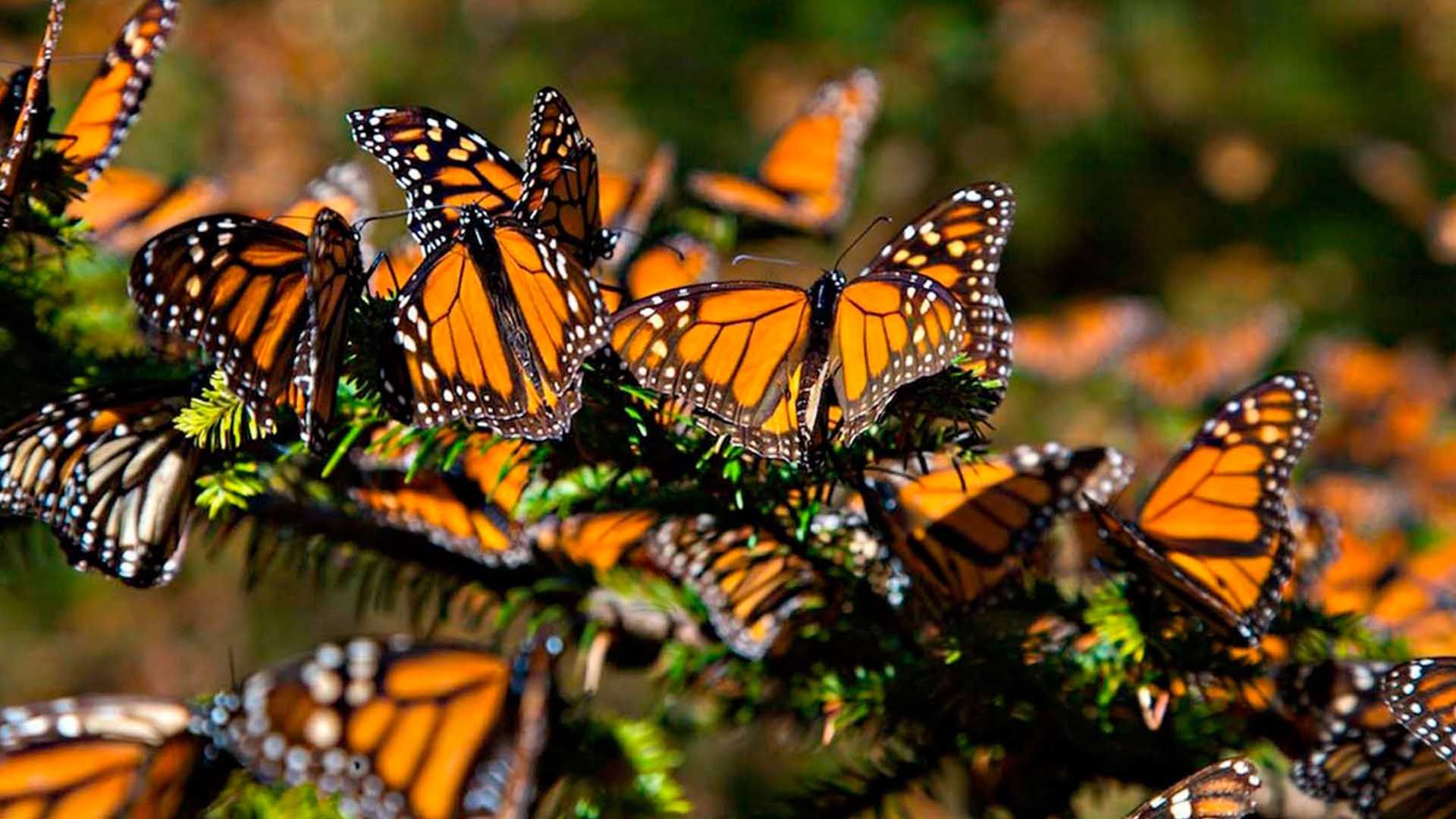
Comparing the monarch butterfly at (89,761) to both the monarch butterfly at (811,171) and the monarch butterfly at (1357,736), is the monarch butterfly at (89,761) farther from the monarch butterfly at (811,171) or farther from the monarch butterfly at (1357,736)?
the monarch butterfly at (811,171)

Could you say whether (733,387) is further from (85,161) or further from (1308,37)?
(1308,37)

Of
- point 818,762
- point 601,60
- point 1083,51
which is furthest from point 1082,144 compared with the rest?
point 818,762

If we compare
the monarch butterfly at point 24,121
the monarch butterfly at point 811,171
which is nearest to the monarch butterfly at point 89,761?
the monarch butterfly at point 24,121

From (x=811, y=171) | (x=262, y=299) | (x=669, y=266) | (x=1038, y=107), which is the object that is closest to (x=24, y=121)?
(x=262, y=299)

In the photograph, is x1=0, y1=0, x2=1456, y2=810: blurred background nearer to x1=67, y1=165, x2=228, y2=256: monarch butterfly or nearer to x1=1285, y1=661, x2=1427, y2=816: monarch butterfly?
x1=67, y1=165, x2=228, y2=256: monarch butterfly

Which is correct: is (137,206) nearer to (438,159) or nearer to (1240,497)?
(438,159)

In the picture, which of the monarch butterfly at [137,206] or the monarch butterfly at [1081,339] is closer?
the monarch butterfly at [137,206]
